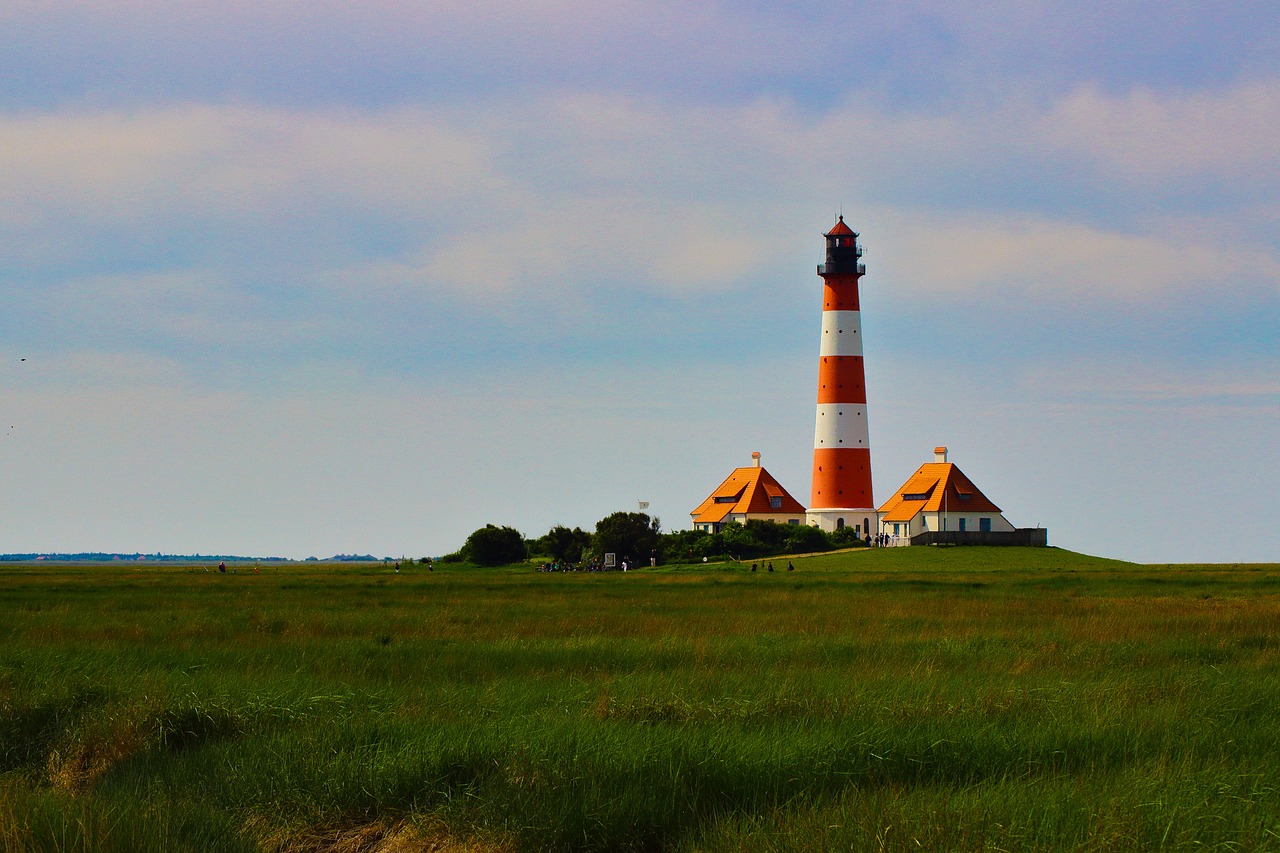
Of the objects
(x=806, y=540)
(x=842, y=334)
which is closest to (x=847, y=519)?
(x=806, y=540)

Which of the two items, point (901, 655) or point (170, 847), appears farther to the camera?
point (901, 655)

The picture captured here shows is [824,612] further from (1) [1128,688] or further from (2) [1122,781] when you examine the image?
(2) [1122,781]

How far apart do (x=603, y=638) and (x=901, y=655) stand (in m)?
5.39

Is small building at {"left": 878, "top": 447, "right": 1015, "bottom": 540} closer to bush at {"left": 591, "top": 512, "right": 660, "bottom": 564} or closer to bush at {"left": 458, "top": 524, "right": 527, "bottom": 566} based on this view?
bush at {"left": 591, "top": 512, "right": 660, "bottom": 564}

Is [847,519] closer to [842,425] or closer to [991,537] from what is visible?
Answer: [842,425]

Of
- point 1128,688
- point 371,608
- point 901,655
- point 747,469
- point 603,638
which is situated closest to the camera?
point 1128,688

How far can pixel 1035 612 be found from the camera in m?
27.2

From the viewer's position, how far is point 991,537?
78000mm

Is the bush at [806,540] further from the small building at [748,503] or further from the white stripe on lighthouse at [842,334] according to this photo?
the white stripe on lighthouse at [842,334]

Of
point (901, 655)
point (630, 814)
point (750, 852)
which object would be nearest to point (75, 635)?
point (901, 655)

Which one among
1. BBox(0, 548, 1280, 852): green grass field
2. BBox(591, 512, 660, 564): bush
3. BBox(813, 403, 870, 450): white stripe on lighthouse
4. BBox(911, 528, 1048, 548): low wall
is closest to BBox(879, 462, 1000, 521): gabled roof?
BBox(911, 528, 1048, 548): low wall

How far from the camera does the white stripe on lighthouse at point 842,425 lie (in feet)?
259

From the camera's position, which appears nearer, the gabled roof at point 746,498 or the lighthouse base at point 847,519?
the lighthouse base at point 847,519

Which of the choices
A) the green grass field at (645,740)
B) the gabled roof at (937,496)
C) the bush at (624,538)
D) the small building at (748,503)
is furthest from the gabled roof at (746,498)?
the green grass field at (645,740)
